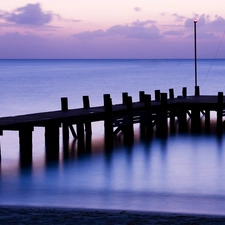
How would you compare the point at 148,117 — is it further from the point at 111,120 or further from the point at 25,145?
the point at 25,145

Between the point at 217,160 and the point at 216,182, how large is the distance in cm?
340

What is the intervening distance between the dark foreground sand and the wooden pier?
7.19 m

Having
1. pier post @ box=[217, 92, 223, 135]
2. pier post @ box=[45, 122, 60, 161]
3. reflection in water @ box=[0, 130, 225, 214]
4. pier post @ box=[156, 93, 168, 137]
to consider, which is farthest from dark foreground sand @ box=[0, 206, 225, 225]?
pier post @ box=[217, 92, 223, 135]

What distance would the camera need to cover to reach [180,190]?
14.8 metres

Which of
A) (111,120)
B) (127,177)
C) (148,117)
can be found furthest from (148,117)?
(127,177)

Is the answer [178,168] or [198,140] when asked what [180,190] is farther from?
[198,140]

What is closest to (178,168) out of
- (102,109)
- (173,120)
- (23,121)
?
(23,121)

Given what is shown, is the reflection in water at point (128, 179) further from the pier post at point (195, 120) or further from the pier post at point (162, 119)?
the pier post at point (195, 120)

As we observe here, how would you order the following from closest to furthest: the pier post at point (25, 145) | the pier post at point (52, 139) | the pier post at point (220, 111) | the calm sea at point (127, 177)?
the calm sea at point (127, 177) → the pier post at point (25, 145) → the pier post at point (52, 139) → the pier post at point (220, 111)

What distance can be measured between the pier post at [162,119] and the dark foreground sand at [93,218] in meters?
13.6

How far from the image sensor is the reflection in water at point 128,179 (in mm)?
13430

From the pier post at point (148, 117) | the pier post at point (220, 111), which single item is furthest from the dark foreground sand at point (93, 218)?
the pier post at point (220, 111)

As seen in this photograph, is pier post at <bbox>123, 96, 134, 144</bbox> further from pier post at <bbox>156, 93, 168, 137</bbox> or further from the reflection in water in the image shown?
pier post at <bbox>156, 93, 168, 137</bbox>

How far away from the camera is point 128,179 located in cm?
1628
